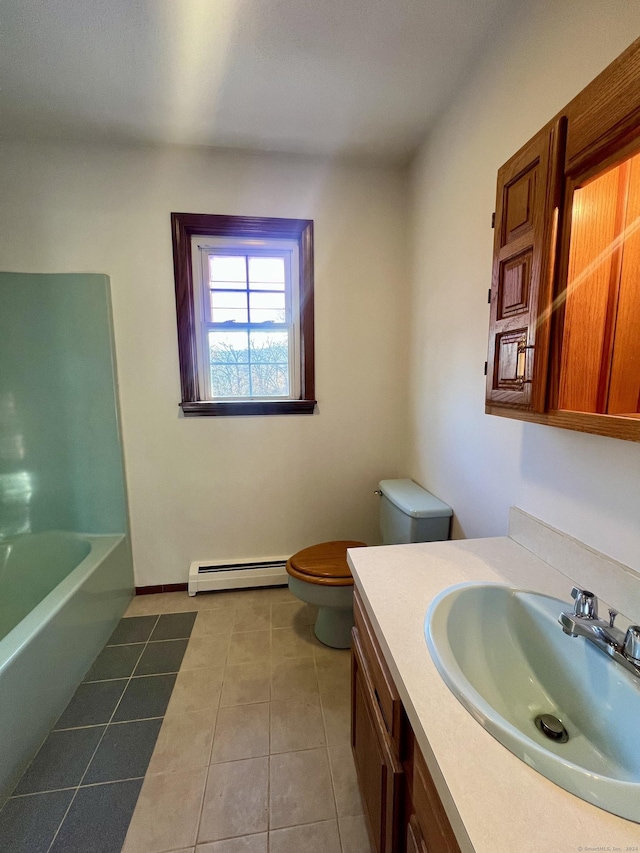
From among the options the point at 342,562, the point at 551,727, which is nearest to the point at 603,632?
the point at 551,727

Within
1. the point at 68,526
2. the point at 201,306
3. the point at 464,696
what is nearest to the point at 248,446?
the point at 201,306

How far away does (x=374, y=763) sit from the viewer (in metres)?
0.85

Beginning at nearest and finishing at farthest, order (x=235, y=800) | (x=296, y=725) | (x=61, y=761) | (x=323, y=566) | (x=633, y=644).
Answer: (x=633, y=644), (x=235, y=800), (x=61, y=761), (x=296, y=725), (x=323, y=566)

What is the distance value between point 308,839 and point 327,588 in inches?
28.7

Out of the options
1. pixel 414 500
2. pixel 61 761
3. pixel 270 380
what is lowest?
pixel 61 761

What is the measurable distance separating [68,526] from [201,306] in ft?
4.83

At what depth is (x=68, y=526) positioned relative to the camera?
203cm

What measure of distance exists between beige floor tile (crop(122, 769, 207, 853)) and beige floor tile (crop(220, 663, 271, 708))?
10.8 inches

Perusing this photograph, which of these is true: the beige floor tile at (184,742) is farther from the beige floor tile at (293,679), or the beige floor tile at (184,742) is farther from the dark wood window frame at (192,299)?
the dark wood window frame at (192,299)

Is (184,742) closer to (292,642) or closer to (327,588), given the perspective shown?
(292,642)

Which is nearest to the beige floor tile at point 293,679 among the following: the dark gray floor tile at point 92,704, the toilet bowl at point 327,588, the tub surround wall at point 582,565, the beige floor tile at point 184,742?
the toilet bowl at point 327,588

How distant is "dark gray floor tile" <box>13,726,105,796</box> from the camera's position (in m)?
1.15

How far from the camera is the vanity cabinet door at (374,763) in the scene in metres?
0.70

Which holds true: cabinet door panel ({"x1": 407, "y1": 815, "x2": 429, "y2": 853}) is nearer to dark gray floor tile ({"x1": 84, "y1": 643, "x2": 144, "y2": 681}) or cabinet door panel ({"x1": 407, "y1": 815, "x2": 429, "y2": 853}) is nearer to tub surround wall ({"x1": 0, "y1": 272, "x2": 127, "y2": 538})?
dark gray floor tile ({"x1": 84, "y1": 643, "x2": 144, "y2": 681})
